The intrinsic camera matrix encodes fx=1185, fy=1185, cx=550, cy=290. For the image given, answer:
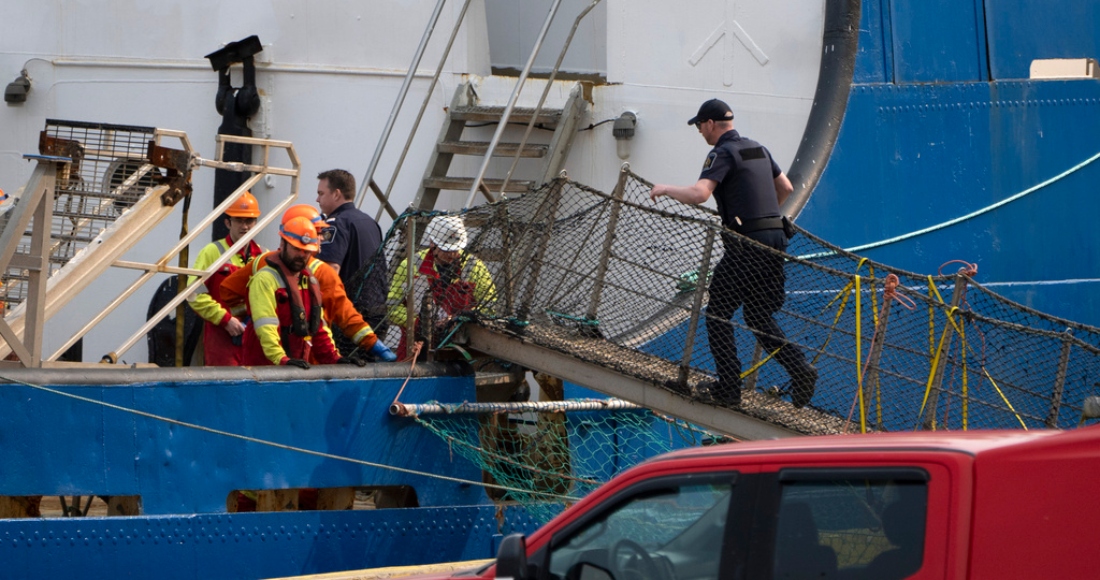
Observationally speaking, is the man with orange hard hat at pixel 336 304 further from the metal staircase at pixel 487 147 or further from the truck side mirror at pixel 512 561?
the truck side mirror at pixel 512 561

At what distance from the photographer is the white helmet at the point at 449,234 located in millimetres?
7074

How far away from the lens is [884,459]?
9.61 feet

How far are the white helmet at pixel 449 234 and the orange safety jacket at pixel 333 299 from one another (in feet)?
2.09

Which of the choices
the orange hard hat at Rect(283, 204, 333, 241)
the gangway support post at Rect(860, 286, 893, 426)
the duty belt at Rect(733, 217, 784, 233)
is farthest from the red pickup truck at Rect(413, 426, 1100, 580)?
the orange hard hat at Rect(283, 204, 333, 241)

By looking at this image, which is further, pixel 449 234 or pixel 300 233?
pixel 449 234

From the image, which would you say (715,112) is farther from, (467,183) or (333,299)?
(467,183)

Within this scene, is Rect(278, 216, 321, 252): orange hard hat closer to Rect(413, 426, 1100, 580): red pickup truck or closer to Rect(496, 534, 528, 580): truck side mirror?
Rect(413, 426, 1100, 580): red pickup truck

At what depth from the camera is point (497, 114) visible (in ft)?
29.2

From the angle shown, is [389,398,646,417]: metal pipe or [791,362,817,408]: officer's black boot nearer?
[791,362,817,408]: officer's black boot

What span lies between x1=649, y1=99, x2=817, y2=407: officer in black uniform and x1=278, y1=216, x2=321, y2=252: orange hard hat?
1866mm

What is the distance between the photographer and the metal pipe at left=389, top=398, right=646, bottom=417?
6430 mm

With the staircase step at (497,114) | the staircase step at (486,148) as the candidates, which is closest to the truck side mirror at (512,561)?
the staircase step at (486,148)

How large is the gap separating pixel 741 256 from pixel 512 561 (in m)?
3.26

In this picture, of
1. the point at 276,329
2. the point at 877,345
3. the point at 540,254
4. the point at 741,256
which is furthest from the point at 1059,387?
the point at 276,329
